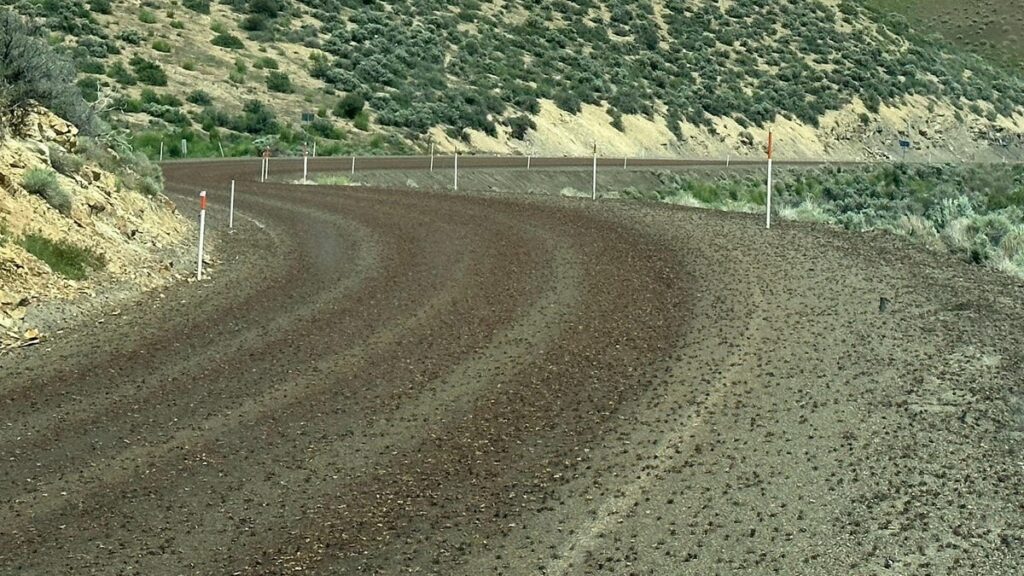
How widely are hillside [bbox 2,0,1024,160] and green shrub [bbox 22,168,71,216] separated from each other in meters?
29.8

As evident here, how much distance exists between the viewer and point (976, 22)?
14938 centimetres

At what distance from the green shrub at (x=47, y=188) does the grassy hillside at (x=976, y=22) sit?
13179 centimetres

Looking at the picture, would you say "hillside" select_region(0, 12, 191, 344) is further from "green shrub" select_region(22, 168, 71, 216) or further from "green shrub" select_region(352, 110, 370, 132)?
"green shrub" select_region(352, 110, 370, 132)

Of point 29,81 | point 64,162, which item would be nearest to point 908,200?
point 29,81

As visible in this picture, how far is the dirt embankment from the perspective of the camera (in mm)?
14750

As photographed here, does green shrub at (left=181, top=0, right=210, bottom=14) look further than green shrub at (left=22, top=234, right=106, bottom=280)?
Yes

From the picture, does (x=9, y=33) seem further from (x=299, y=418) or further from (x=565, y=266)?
(x=299, y=418)

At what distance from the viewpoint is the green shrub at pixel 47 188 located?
1716cm

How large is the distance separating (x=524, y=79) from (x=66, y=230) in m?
57.5

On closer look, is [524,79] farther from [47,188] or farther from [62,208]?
[47,188]

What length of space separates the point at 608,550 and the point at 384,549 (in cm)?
137

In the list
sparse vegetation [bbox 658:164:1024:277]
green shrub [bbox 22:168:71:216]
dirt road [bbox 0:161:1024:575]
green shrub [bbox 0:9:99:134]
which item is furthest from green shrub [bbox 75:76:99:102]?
dirt road [bbox 0:161:1024:575]

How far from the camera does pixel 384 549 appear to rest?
805 cm

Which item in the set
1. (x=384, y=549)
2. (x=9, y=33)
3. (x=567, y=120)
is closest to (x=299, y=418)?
(x=384, y=549)
